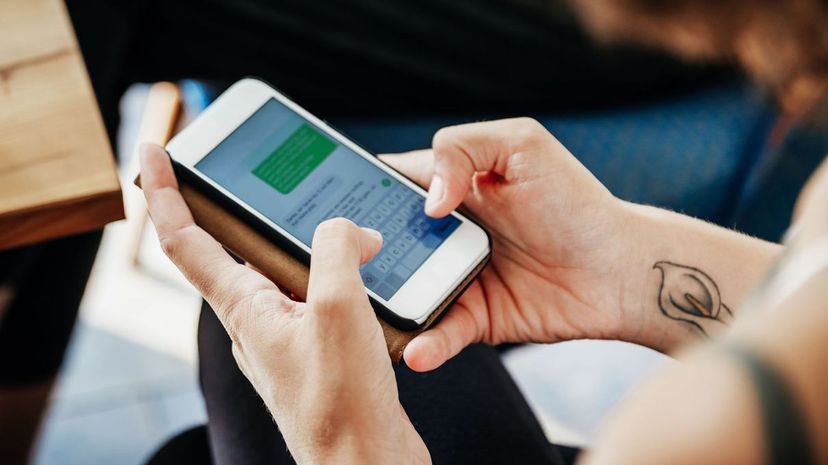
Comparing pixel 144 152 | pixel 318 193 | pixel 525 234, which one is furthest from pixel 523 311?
pixel 144 152

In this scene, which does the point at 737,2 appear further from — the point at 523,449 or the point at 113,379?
the point at 113,379

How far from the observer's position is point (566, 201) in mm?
638

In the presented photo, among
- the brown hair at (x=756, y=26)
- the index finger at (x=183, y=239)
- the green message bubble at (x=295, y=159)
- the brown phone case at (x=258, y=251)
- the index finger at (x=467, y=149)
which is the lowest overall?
the brown phone case at (x=258, y=251)

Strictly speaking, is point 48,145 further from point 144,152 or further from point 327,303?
point 327,303

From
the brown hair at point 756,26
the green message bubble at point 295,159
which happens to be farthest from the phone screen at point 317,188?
the brown hair at point 756,26

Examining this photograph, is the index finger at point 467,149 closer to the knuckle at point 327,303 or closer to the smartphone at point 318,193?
the smartphone at point 318,193

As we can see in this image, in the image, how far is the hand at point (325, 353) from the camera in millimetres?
470

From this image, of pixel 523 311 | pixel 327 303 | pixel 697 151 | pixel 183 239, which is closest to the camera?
pixel 327 303

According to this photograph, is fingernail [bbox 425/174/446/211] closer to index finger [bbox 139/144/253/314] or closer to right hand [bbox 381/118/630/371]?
right hand [bbox 381/118/630/371]

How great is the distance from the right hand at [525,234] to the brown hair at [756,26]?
4.9 inches

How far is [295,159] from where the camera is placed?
0.67 metres

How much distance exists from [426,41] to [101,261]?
70 cm

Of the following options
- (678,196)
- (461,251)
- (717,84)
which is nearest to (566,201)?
(461,251)

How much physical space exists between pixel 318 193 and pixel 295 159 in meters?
0.04
